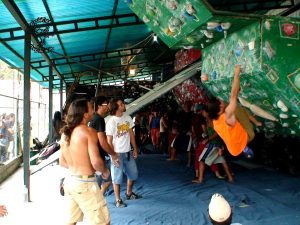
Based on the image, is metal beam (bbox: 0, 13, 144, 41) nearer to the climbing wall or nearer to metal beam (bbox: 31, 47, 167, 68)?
the climbing wall

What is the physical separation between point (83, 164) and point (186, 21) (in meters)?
2.38

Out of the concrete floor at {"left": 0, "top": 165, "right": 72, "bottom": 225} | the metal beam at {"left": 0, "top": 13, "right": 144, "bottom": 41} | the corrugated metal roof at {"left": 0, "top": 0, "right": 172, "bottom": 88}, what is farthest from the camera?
the metal beam at {"left": 0, "top": 13, "right": 144, "bottom": 41}

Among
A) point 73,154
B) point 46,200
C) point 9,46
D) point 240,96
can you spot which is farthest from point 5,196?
point 240,96

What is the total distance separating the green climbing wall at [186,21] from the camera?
13.6 ft

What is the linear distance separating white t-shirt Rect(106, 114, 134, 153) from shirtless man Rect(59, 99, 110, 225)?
189 cm

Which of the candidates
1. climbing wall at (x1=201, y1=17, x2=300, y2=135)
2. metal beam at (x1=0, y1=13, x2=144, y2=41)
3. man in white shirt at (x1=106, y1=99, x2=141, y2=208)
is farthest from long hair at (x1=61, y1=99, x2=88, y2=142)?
metal beam at (x1=0, y1=13, x2=144, y2=41)

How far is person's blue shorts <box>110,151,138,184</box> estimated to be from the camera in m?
5.52

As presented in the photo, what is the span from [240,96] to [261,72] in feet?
4.70

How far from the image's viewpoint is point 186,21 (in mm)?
4602

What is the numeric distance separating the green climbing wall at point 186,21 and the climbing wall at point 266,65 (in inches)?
7.2

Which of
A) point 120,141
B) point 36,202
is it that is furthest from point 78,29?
point 36,202

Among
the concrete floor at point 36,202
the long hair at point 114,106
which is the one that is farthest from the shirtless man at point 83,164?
the long hair at point 114,106

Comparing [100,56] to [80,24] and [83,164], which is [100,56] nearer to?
[80,24]

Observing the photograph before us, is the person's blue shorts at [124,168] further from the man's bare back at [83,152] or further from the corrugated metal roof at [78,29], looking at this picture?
the corrugated metal roof at [78,29]
